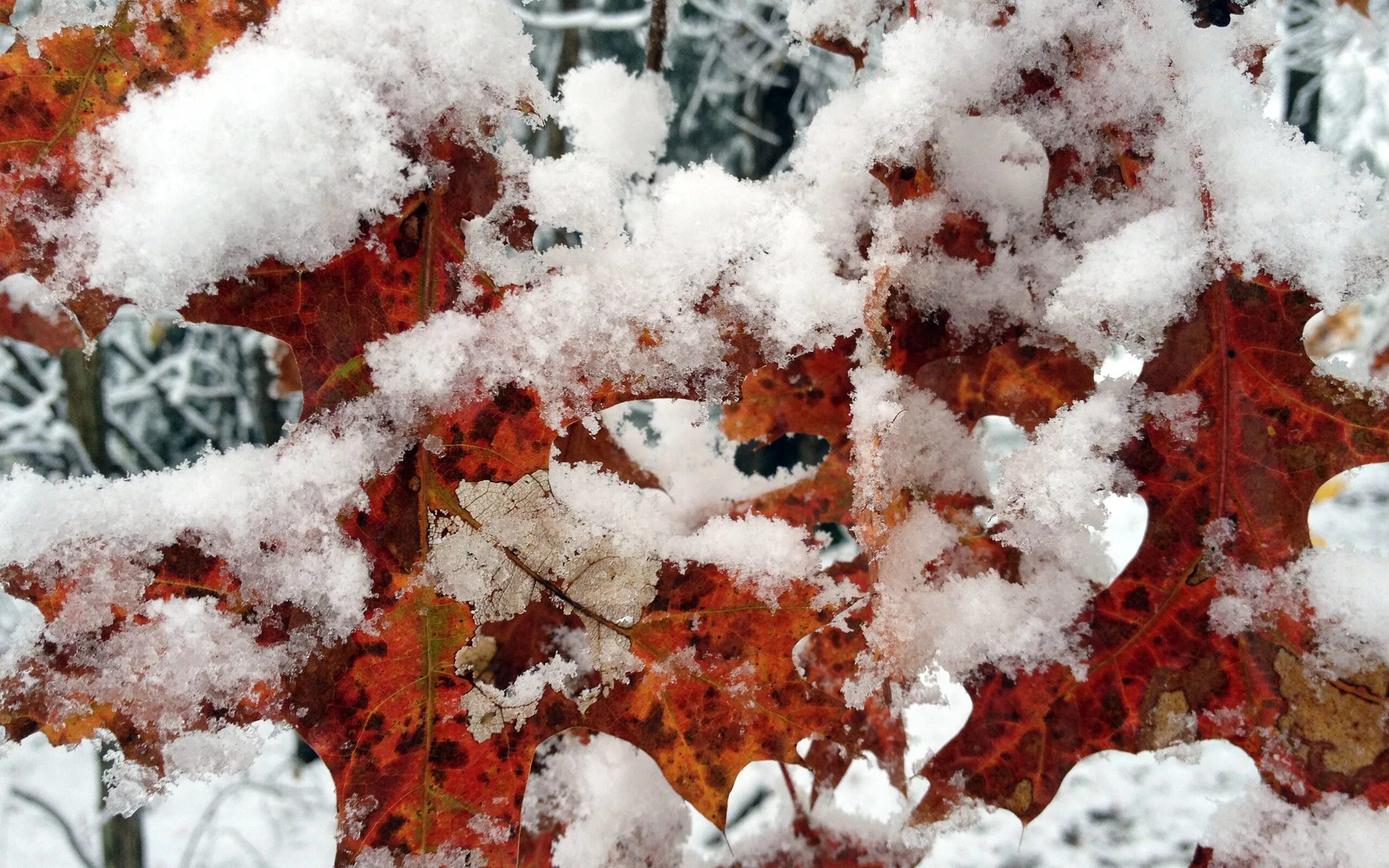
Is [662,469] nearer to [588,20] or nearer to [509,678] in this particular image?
[509,678]

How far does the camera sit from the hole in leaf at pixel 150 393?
71.5 inches

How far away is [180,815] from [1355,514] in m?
3.04

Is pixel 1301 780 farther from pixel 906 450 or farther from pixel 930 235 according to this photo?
pixel 930 235

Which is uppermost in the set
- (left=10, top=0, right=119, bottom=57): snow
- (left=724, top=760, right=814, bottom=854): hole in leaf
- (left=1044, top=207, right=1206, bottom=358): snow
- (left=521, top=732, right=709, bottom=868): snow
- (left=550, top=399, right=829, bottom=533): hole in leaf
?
(left=10, top=0, right=119, bottom=57): snow

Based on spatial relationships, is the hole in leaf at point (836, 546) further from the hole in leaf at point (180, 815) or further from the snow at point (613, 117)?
the hole in leaf at point (180, 815)

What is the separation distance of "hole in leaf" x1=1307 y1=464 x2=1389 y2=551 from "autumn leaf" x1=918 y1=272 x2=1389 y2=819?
1211mm

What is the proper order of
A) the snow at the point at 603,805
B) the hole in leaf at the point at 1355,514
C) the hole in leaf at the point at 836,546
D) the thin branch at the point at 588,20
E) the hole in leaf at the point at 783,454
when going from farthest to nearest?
the hole in leaf at the point at 1355,514, the thin branch at the point at 588,20, the hole in leaf at the point at 783,454, the snow at the point at 603,805, the hole in leaf at the point at 836,546

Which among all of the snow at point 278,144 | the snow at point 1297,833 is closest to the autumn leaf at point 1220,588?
the snow at point 1297,833

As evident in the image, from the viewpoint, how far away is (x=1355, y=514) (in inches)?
71.5

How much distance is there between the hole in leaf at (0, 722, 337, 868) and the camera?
1.84m

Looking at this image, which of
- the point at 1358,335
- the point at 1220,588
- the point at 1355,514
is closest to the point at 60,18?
the point at 1220,588

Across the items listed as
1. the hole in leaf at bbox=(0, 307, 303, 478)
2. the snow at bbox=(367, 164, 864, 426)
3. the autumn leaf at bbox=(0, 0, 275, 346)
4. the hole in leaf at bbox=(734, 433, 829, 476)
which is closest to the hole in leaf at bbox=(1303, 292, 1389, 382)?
the hole in leaf at bbox=(734, 433, 829, 476)

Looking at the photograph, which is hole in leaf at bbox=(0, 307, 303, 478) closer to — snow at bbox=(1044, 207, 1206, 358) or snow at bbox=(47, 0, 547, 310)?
snow at bbox=(47, 0, 547, 310)

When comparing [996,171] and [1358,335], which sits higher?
[996,171]
